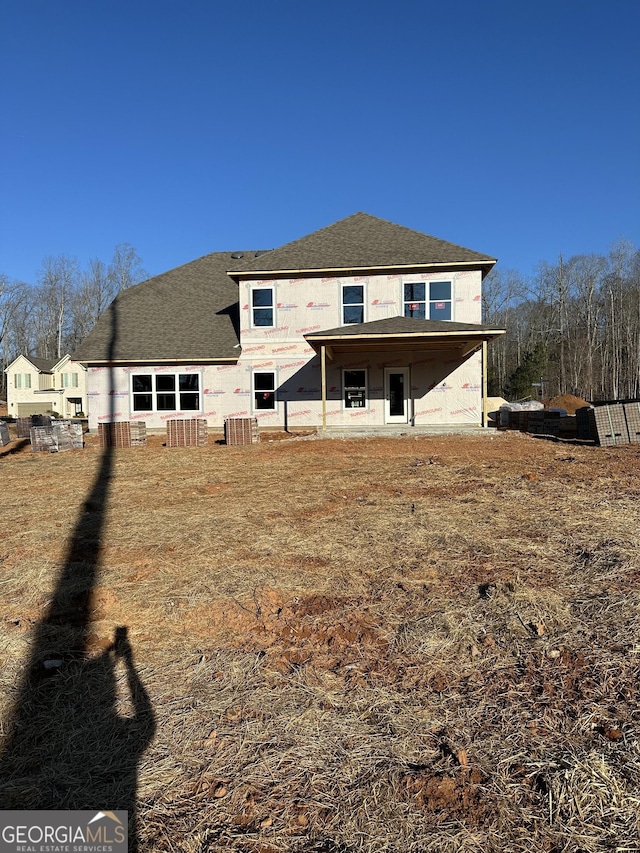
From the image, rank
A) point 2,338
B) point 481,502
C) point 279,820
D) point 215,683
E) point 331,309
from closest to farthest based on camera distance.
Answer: point 279,820
point 215,683
point 481,502
point 331,309
point 2,338

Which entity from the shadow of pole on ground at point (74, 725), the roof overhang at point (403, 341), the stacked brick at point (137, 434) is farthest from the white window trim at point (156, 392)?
the shadow of pole on ground at point (74, 725)

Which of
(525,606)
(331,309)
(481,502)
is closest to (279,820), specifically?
(525,606)

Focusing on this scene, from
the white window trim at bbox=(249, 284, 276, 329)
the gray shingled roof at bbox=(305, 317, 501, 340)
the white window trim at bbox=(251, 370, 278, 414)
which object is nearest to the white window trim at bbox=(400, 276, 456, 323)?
the gray shingled roof at bbox=(305, 317, 501, 340)

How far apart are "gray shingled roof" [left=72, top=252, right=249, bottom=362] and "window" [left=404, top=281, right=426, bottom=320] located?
23.0ft

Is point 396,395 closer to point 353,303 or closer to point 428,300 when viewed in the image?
point 428,300

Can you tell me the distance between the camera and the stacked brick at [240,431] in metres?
15.3

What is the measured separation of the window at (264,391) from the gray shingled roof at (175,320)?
1.35 m

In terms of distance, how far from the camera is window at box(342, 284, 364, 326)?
18859 millimetres

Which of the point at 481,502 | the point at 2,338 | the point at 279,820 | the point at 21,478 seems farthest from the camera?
the point at 2,338

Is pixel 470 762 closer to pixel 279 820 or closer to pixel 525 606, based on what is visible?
pixel 279 820

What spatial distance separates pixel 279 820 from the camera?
1888 millimetres

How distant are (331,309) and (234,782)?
18.1 m

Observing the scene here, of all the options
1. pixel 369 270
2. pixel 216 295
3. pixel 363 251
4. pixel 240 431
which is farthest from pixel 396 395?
pixel 216 295

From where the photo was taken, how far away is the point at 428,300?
18438mm
